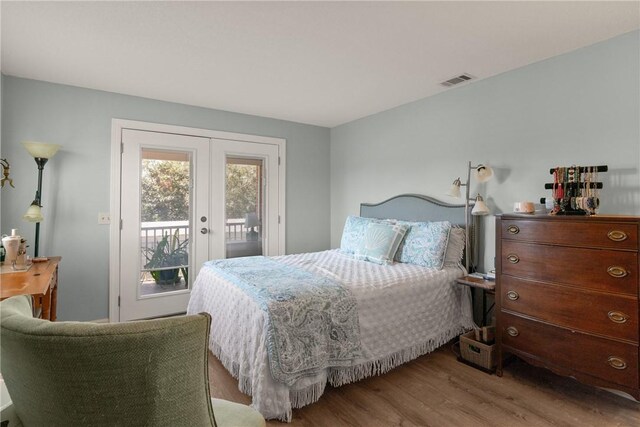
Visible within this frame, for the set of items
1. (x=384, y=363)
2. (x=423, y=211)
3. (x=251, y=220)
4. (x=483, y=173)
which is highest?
(x=483, y=173)

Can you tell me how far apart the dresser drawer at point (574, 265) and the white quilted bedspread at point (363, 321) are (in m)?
0.61

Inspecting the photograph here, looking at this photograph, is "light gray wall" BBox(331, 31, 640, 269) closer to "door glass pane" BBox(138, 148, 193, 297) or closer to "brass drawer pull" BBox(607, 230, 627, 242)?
"brass drawer pull" BBox(607, 230, 627, 242)

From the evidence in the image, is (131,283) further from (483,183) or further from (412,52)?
(483,183)

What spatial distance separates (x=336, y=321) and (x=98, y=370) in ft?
4.87

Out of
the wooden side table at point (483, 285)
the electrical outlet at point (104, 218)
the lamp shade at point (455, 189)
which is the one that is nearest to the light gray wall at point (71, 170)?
the electrical outlet at point (104, 218)

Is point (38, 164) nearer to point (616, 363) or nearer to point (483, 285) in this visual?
point (483, 285)

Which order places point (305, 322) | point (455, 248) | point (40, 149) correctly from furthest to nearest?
point (455, 248) → point (40, 149) → point (305, 322)

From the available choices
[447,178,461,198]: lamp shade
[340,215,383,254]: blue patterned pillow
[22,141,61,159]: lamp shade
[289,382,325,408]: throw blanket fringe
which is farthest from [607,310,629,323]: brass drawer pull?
[22,141,61,159]: lamp shade

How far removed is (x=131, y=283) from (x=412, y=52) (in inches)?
135

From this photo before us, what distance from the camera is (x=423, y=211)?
3.42 metres

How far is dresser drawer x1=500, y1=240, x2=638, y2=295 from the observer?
71.6 inches

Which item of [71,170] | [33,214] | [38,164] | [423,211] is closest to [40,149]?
[38,164]

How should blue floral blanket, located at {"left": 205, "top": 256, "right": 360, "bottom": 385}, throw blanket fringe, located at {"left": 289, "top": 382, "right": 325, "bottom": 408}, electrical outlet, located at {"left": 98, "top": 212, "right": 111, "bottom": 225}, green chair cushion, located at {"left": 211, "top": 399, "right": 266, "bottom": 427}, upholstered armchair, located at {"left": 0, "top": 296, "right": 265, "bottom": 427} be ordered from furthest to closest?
1. electrical outlet, located at {"left": 98, "top": 212, "right": 111, "bottom": 225}
2. throw blanket fringe, located at {"left": 289, "top": 382, "right": 325, "bottom": 408}
3. blue floral blanket, located at {"left": 205, "top": 256, "right": 360, "bottom": 385}
4. green chair cushion, located at {"left": 211, "top": 399, "right": 266, "bottom": 427}
5. upholstered armchair, located at {"left": 0, "top": 296, "right": 265, "bottom": 427}

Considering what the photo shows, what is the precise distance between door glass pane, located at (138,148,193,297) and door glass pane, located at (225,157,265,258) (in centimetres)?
48
